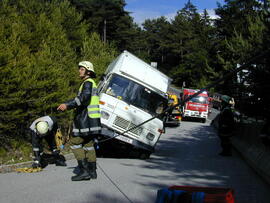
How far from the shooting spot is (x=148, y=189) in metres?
6.88

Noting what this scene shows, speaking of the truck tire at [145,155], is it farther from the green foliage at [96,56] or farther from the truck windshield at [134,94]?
the green foliage at [96,56]

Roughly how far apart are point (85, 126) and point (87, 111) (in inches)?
Answer: 11.3

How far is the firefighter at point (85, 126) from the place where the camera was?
23.3 feet

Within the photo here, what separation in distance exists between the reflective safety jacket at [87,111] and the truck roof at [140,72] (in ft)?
17.1

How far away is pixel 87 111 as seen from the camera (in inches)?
284

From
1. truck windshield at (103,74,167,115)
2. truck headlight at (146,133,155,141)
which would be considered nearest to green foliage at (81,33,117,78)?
truck windshield at (103,74,167,115)

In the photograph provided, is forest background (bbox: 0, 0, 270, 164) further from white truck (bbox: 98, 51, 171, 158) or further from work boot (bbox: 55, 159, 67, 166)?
white truck (bbox: 98, 51, 171, 158)

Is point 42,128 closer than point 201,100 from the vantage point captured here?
Yes

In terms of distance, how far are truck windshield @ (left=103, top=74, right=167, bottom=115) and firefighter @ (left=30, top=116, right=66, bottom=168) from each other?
3.03 meters

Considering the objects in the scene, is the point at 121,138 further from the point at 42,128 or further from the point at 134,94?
the point at 42,128

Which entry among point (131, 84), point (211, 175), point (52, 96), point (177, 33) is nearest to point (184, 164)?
point (211, 175)

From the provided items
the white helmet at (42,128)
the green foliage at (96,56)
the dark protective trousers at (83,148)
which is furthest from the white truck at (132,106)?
the green foliage at (96,56)

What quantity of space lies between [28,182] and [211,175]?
13.0 ft

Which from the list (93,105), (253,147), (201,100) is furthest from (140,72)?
(201,100)
